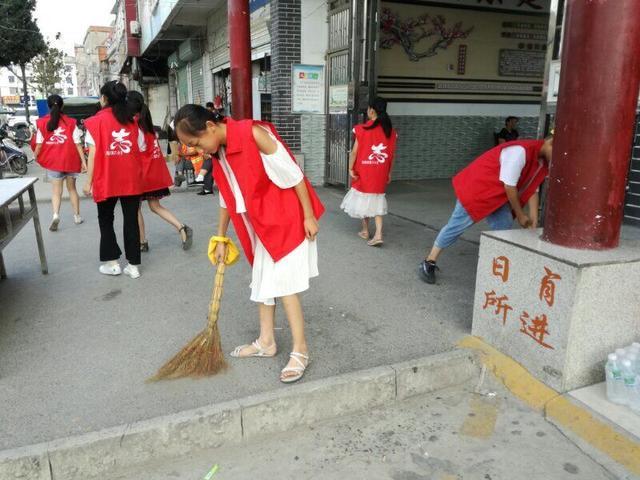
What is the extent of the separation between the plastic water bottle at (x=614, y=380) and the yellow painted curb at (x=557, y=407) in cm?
18

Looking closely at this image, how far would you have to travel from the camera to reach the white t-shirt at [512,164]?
3.72 metres

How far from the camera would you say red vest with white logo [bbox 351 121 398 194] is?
5.70m

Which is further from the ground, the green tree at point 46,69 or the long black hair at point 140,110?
the green tree at point 46,69

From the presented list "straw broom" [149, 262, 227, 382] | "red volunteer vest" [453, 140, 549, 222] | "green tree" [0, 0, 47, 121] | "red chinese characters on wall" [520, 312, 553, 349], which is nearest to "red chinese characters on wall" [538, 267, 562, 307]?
"red chinese characters on wall" [520, 312, 553, 349]

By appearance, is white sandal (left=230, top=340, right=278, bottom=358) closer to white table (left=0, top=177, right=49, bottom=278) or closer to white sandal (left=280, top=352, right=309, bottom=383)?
white sandal (left=280, top=352, right=309, bottom=383)

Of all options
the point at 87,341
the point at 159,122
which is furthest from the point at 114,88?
the point at 159,122

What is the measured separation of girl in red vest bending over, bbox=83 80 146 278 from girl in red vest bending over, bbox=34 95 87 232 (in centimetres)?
197

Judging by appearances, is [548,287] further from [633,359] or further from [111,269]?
[111,269]

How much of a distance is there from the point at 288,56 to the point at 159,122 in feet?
70.4

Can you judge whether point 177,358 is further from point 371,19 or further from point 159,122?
point 159,122

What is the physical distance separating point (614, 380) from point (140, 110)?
427 centimetres

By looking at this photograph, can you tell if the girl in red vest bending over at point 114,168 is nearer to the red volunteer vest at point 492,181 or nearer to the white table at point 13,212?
the white table at point 13,212

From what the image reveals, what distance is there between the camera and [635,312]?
2.95 meters

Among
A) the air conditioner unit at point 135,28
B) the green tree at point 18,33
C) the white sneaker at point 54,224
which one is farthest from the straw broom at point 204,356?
the green tree at point 18,33
